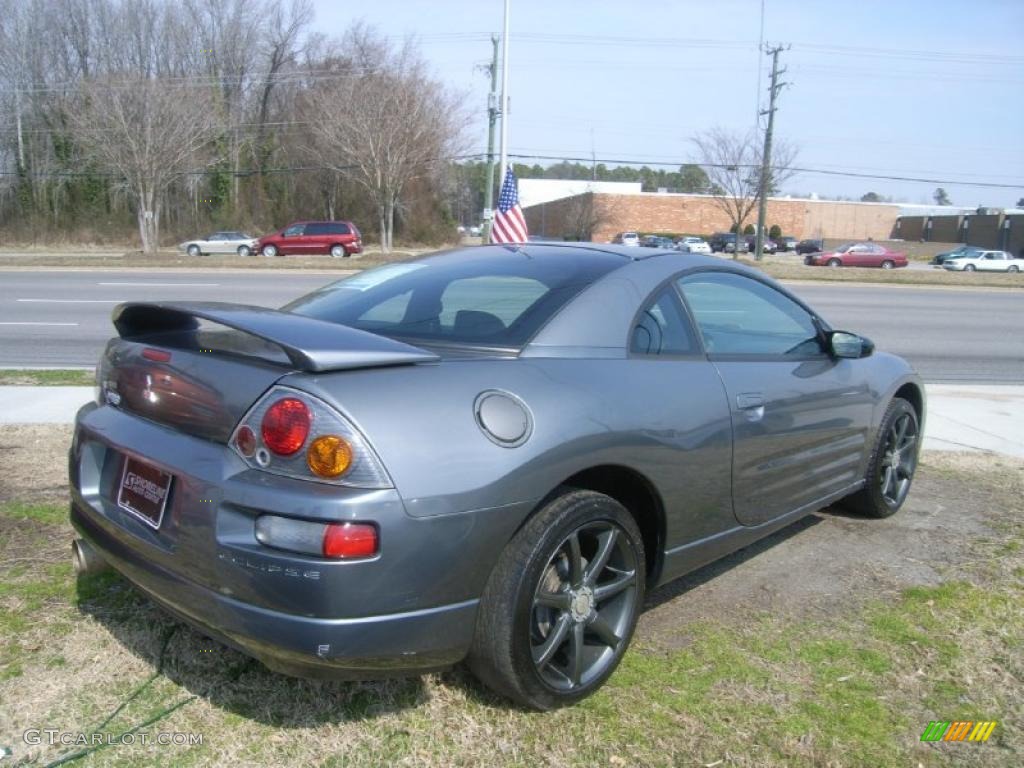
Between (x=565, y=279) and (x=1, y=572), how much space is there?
2734mm

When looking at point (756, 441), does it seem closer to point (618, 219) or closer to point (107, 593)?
point (107, 593)

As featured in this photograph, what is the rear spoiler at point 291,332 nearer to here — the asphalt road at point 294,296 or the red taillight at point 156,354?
the red taillight at point 156,354

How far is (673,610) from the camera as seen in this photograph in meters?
3.60

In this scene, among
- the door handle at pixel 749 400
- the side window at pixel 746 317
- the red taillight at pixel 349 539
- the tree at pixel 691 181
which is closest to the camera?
the red taillight at pixel 349 539

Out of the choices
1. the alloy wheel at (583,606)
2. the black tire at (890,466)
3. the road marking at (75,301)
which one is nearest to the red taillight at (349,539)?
the alloy wheel at (583,606)

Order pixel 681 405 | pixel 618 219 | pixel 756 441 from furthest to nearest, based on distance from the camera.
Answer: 1. pixel 618 219
2. pixel 756 441
3. pixel 681 405

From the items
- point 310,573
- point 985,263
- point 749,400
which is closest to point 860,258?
point 985,263

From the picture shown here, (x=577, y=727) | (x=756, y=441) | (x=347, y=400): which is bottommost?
(x=577, y=727)

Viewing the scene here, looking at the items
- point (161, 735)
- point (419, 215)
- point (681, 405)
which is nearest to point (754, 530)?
point (681, 405)

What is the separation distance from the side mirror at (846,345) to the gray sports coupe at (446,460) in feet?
1.58

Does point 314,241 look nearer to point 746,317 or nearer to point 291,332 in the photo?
point 746,317

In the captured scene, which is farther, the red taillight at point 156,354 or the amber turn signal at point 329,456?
the red taillight at point 156,354

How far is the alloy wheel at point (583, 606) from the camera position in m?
2.70
